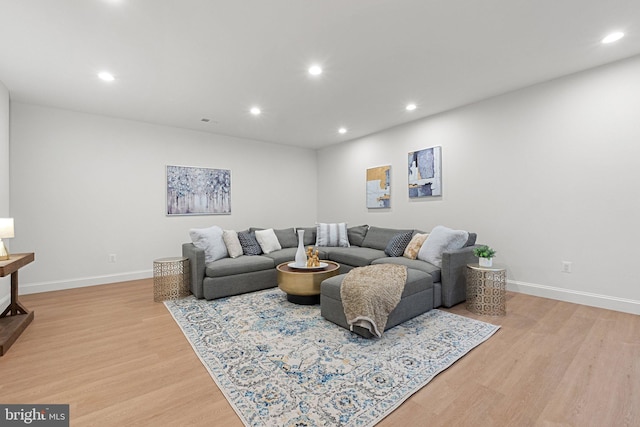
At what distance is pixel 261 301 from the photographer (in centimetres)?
342

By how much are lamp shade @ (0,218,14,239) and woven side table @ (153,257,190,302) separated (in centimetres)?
130

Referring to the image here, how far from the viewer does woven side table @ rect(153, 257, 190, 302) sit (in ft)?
11.4

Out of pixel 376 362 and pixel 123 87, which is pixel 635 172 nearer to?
pixel 376 362

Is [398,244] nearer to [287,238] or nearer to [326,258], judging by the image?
[326,258]

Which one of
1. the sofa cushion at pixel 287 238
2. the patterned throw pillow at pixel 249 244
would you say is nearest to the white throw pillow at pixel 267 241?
the patterned throw pillow at pixel 249 244

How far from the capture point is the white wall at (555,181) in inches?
114

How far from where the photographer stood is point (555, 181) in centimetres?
A: 331

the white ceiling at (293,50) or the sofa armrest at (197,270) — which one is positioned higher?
the white ceiling at (293,50)

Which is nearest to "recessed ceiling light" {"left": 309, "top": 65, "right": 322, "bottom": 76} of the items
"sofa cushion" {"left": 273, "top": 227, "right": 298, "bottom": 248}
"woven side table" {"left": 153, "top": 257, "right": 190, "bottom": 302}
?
"sofa cushion" {"left": 273, "top": 227, "right": 298, "bottom": 248}

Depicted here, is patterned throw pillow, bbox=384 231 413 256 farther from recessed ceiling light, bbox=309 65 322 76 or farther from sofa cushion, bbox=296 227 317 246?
recessed ceiling light, bbox=309 65 322 76

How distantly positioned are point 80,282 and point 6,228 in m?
1.86

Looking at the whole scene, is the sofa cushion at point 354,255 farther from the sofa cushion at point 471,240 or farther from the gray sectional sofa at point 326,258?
the sofa cushion at point 471,240

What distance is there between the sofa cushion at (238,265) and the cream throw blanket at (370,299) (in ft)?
5.14

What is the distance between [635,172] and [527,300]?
172cm
